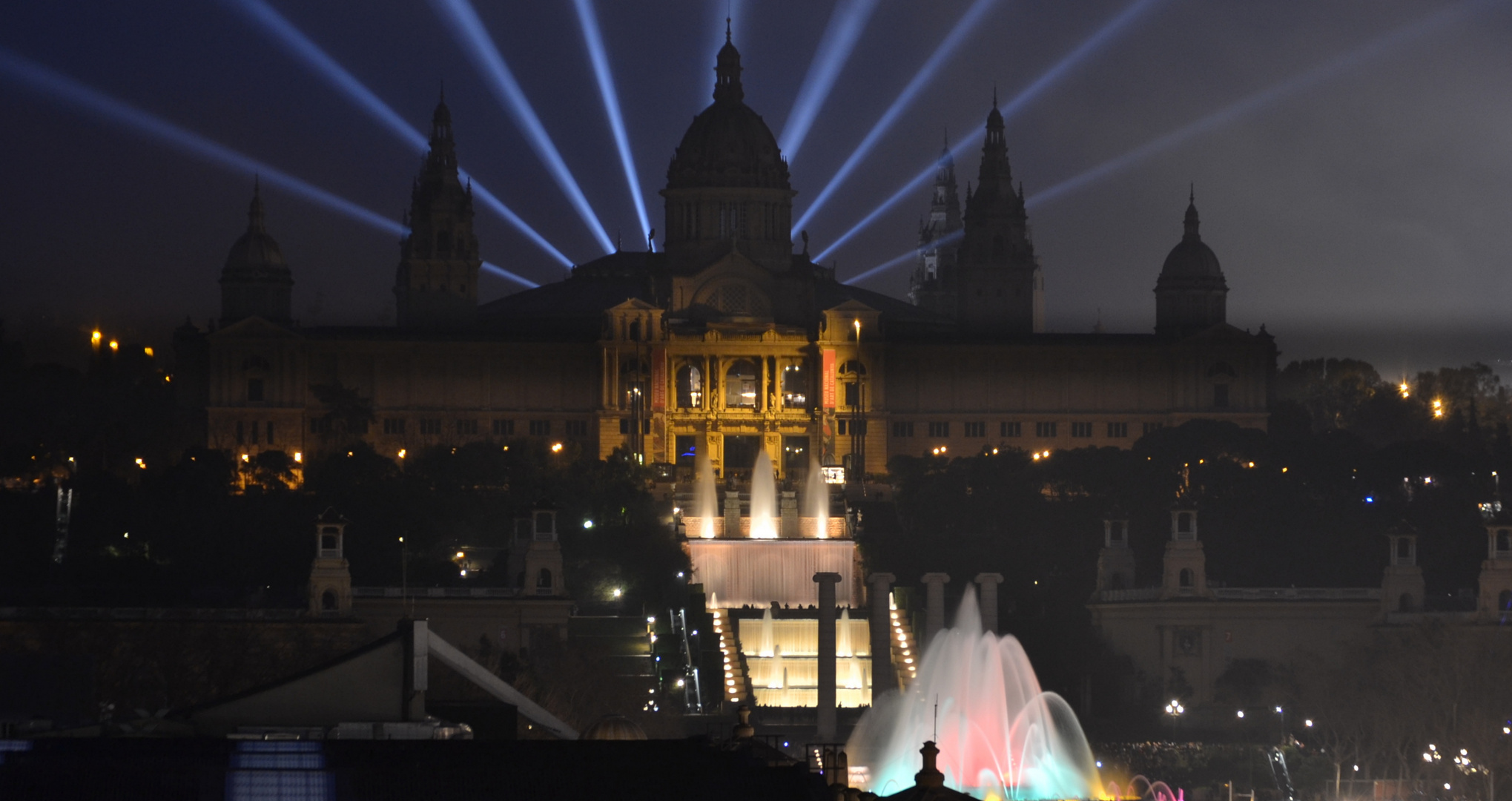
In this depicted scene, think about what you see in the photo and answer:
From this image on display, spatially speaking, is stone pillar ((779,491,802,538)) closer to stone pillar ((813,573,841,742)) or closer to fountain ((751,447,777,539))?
fountain ((751,447,777,539))

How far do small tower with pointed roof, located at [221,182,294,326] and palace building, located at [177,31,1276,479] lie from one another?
0.37ft

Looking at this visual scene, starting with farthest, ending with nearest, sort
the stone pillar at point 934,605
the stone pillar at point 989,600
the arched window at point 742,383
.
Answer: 1. the arched window at point 742,383
2. the stone pillar at point 989,600
3. the stone pillar at point 934,605

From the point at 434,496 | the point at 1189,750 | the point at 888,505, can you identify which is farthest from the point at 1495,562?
the point at 434,496

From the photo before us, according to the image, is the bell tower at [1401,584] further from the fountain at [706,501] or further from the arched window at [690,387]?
the arched window at [690,387]

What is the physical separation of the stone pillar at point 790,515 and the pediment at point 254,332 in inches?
1137

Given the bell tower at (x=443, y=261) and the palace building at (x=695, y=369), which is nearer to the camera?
the palace building at (x=695, y=369)

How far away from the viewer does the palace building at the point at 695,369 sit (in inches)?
5802

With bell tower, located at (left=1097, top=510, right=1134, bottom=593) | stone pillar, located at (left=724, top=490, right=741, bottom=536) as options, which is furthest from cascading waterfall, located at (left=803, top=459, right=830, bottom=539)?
bell tower, located at (left=1097, top=510, right=1134, bottom=593)

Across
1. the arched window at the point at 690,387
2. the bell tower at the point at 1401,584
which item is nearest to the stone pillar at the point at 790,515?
the arched window at the point at 690,387

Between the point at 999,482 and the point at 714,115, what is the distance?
136 feet

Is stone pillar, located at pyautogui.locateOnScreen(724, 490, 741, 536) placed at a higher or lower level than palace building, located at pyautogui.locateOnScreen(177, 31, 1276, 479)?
lower

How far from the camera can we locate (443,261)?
160m

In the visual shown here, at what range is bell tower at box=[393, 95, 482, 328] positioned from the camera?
524 ft

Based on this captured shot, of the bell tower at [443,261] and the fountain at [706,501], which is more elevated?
the bell tower at [443,261]
